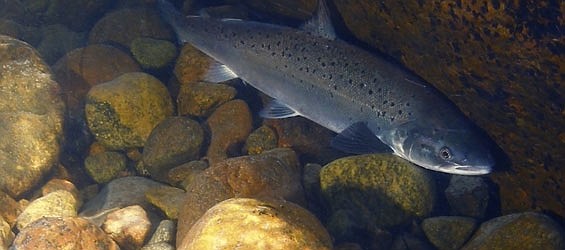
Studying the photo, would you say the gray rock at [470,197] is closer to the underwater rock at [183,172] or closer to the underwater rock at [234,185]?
the underwater rock at [234,185]

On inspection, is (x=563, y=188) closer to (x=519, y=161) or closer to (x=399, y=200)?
(x=519, y=161)

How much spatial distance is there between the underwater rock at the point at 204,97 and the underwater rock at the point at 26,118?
1.58 metres

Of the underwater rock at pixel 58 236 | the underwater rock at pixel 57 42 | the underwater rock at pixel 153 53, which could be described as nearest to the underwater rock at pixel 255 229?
the underwater rock at pixel 58 236

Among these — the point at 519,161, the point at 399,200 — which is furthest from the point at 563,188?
the point at 399,200

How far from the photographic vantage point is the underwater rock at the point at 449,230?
3.82 m

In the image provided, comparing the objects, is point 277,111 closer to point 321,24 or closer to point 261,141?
point 261,141

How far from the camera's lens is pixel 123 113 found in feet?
16.9

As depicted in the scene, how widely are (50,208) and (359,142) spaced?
10.6 ft

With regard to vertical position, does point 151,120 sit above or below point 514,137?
below

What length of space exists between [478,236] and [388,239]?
0.86 metres

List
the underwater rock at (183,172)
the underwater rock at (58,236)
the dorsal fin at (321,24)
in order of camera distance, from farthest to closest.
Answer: the underwater rock at (183,172)
the dorsal fin at (321,24)
the underwater rock at (58,236)

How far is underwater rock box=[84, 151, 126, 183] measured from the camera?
5.30 meters

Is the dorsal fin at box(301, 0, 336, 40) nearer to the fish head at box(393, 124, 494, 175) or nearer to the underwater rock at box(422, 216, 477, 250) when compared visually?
the fish head at box(393, 124, 494, 175)

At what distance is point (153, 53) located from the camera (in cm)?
602
